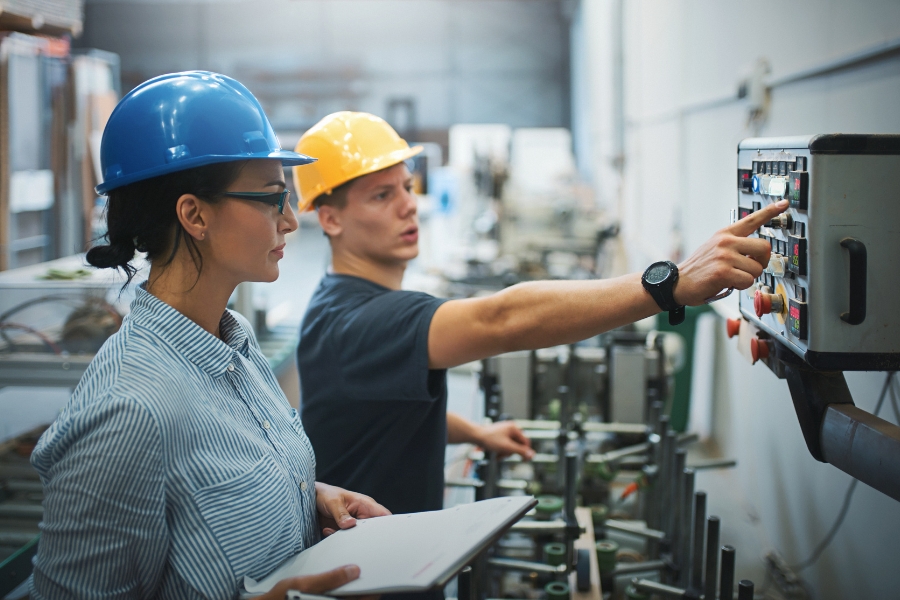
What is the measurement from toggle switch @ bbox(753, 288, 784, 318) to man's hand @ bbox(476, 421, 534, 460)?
1012 mm

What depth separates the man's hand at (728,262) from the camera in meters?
1.09

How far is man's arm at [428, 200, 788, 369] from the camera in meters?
1.11

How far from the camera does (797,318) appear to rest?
108cm

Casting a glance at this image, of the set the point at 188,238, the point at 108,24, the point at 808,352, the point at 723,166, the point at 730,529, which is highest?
the point at 108,24

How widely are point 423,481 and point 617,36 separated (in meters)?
6.90

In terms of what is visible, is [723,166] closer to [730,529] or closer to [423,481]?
[730,529]

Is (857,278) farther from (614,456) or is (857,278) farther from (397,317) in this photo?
(614,456)

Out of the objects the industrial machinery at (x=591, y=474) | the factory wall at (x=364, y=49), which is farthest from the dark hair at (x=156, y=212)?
the factory wall at (x=364, y=49)

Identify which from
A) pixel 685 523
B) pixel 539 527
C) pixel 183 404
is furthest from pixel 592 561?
pixel 183 404

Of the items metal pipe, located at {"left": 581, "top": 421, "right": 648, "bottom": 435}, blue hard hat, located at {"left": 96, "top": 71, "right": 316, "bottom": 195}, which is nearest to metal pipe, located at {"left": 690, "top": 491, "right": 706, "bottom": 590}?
metal pipe, located at {"left": 581, "top": 421, "right": 648, "bottom": 435}

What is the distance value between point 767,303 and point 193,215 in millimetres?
935

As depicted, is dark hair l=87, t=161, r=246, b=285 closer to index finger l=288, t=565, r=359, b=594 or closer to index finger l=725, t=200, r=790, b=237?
index finger l=288, t=565, r=359, b=594

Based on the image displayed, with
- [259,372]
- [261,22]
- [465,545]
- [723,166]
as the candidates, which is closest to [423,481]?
[259,372]

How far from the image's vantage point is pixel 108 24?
15391 mm
